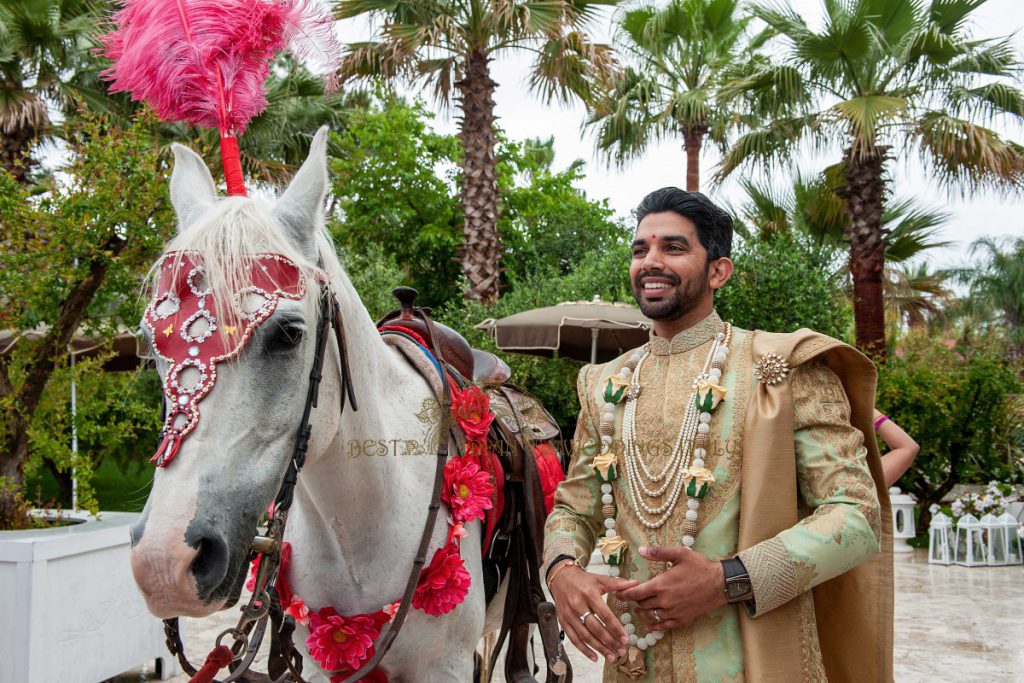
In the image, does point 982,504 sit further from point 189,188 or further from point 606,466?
point 189,188

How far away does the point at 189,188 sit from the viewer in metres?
1.94

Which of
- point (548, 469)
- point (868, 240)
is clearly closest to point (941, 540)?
point (868, 240)

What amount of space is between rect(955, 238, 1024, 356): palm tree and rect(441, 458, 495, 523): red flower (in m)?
37.8

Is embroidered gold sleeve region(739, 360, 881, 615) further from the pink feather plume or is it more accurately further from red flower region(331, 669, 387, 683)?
the pink feather plume

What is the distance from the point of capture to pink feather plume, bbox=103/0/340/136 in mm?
2148

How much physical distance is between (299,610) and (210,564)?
0.83 meters

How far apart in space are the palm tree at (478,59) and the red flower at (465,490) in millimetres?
8030

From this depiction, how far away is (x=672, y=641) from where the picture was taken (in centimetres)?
158

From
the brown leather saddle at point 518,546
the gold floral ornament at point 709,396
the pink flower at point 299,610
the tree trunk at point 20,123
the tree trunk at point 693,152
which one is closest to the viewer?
the gold floral ornament at point 709,396

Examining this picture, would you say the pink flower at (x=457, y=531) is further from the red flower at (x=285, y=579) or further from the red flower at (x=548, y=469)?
the red flower at (x=548, y=469)

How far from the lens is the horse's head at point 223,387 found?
1318mm

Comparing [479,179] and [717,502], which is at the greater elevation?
[479,179]

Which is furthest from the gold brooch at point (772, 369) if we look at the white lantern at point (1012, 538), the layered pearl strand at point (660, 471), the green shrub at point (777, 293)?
the green shrub at point (777, 293)

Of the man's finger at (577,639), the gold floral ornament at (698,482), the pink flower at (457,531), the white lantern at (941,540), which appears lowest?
the white lantern at (941,540)
